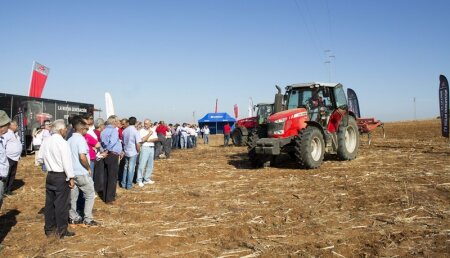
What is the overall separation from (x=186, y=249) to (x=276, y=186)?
3970mm

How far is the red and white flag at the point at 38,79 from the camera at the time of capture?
15.8 meters

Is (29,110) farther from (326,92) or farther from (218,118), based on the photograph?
(218,118)

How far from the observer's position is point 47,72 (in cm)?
1650

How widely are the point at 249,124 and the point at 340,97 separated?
9.08 m

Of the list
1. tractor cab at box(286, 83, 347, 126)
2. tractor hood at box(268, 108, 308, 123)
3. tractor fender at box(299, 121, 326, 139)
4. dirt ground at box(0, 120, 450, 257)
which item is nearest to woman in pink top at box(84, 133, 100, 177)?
dirt ground at box(0, 120, 450, 257)

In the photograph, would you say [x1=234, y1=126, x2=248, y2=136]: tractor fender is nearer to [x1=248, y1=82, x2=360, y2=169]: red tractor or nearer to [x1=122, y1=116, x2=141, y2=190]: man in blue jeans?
[x1=248, y1=82, x2=360, y2=169]: red tractor

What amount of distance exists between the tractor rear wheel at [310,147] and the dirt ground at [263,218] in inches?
17.0

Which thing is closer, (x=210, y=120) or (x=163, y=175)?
(x=163, y=175)

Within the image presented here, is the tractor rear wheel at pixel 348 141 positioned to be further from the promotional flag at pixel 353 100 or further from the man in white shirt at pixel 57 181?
the man in white shirt at pixel 57 181

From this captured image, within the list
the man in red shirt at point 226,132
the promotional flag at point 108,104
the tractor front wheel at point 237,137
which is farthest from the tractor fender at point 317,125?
the man in red shirt at point 226,132

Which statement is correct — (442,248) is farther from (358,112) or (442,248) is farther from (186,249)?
(358,112)

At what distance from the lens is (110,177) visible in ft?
23.3

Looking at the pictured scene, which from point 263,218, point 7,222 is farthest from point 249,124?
point 7,222

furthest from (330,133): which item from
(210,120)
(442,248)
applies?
(210,120)
